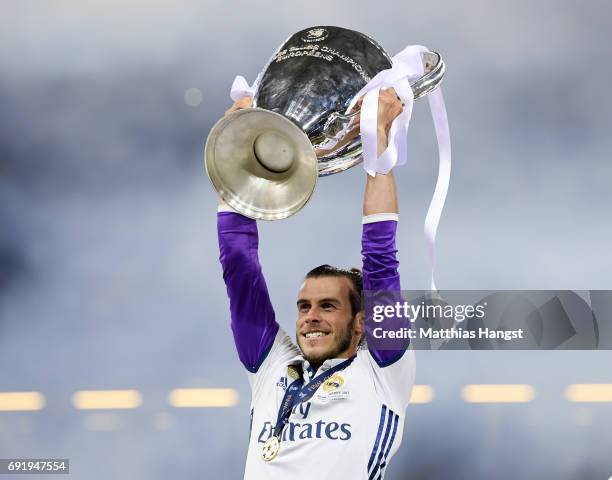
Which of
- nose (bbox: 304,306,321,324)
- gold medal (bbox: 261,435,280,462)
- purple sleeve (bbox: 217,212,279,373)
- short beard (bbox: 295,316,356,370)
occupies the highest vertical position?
purple sleeve (bbox: 217,212,279,373)

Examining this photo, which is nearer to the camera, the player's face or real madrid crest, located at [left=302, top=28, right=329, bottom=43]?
real madrid crest, located at [left=302, top=28, right=329, bottom=43]

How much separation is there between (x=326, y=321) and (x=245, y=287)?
283mm

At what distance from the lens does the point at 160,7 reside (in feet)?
16.5

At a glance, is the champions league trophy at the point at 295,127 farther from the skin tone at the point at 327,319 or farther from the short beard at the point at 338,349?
the short beard at the point at 338,349

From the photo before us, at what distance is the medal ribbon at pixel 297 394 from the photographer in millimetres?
2889

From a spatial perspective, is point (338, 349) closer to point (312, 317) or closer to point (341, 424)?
point (312, 317)

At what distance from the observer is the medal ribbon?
2889 mm

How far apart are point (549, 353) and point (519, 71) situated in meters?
1.37

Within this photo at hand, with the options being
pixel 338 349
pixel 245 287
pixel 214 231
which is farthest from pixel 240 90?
pixel 214 231

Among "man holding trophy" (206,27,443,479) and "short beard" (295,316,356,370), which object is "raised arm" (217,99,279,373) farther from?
"short beard" (295,316,356,370)

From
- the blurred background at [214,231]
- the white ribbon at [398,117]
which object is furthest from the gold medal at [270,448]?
the blurred background at [214,231]

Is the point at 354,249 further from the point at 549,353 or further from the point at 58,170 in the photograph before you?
the point at 58,170

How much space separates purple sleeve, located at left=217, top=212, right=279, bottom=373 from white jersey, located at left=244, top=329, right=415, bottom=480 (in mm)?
168

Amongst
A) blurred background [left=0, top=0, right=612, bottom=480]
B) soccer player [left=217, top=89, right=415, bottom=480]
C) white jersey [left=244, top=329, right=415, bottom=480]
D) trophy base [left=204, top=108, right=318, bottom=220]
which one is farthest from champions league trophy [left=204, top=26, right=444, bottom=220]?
blurred background [left=0, top=0, right=612, bottom=480]
